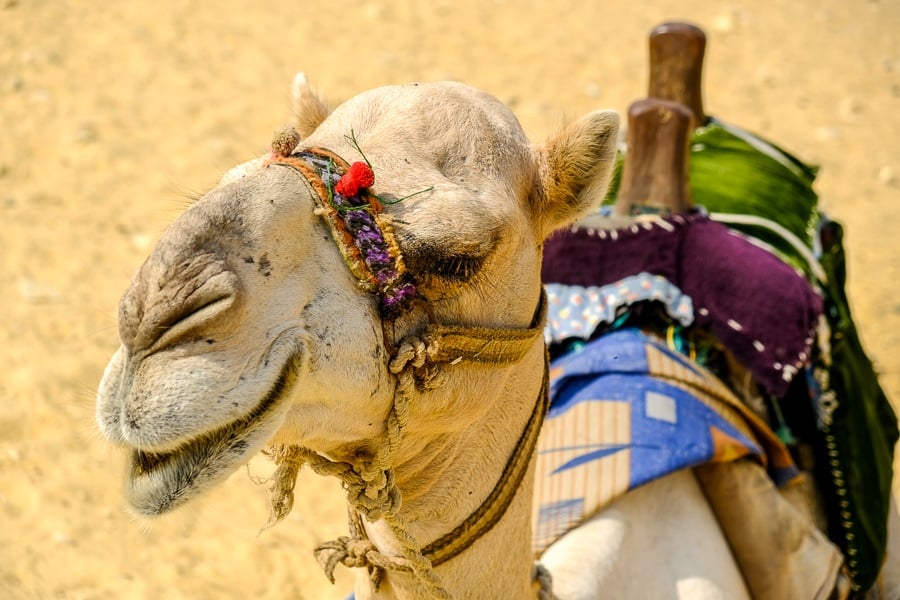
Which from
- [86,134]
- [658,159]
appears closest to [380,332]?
[658,159]

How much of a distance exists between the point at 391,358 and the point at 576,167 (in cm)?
61

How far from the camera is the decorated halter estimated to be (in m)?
1.62

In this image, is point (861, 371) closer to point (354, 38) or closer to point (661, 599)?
point (661, 599)

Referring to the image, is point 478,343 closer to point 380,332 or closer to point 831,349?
point 380,332

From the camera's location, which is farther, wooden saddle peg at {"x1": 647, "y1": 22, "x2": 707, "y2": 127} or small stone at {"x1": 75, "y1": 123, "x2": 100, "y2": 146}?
small stone at {"x1": 75, "y1": 123, "x2": 100, "y2": 146}

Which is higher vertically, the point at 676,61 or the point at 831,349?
the point at 676,61

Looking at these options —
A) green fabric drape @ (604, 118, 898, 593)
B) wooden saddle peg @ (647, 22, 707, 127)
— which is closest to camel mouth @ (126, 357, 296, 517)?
green fabric drape @ (604, 118, 898, 593)

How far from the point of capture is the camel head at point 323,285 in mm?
1381

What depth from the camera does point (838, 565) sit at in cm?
283

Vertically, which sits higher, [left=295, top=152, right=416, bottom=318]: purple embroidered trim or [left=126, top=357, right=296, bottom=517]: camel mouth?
[left=295, top=152, right=416, bottom=318]: purple embroidered trim

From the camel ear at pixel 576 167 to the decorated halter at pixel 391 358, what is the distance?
0.22 meters

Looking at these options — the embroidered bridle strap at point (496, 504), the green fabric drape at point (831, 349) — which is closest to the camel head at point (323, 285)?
the embroidered bridle strap at point (496, 504)

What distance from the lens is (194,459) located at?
1438 mm

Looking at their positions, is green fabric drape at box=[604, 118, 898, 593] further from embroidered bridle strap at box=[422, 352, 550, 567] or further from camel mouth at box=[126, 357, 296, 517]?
camel mouth at box=[126, 357, 296, 517]
